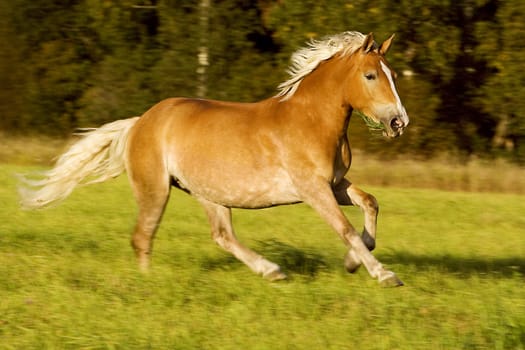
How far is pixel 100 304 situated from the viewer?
6.63 meters

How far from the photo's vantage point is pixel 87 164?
8789 mm

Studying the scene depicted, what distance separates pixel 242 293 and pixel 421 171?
1106cm

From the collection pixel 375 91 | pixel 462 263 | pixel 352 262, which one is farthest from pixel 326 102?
pixel 462 263

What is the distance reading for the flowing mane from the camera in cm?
757

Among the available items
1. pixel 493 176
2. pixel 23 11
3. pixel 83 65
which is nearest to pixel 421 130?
pixel 493 176

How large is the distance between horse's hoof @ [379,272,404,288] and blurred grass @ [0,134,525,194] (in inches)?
389

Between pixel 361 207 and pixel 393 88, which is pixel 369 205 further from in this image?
pixel 393 88

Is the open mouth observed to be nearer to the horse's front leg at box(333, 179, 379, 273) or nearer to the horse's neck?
the horse's neck

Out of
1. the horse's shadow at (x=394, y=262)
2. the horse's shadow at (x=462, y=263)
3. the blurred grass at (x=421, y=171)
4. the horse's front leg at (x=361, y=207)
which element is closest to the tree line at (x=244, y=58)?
the blurred grass at (x=421, y=171)

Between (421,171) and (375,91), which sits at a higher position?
(375,91)

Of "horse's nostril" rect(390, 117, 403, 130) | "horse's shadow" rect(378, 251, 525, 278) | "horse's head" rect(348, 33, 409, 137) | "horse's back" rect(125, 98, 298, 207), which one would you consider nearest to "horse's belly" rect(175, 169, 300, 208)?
"horse's back" rect(125, 98, 298, 207)

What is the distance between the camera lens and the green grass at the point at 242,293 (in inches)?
234

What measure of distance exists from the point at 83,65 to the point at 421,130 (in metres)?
8.34

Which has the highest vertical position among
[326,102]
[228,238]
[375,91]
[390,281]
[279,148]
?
[375,91]
